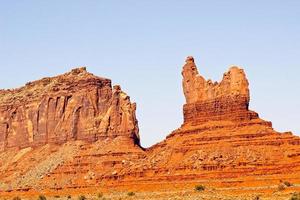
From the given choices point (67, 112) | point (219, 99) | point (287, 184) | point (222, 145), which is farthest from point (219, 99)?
point (67, 112)

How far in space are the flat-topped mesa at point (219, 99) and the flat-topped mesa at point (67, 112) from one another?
13.0 meters

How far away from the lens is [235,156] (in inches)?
4594

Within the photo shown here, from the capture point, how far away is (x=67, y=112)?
502ft

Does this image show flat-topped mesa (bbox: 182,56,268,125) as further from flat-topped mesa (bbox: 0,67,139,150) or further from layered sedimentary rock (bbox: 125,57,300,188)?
flat-topped mesa (bbox: 0,67,139,150)

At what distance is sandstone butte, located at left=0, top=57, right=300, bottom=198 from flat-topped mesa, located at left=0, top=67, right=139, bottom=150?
0.17m

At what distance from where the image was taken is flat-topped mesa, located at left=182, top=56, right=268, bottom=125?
420 ft

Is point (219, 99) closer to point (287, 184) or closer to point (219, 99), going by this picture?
point (219, 99)

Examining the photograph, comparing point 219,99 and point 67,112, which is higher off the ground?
point 67,112

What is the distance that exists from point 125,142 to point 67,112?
17235mm

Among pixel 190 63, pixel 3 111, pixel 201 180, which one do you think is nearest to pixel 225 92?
pixel 190 63

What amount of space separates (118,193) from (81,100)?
37.1 metres

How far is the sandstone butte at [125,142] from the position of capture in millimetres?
114725

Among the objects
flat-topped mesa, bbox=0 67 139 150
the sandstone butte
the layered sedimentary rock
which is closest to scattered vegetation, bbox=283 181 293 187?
the sandstone butte

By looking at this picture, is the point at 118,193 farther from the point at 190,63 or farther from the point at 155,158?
the point at 190,63
